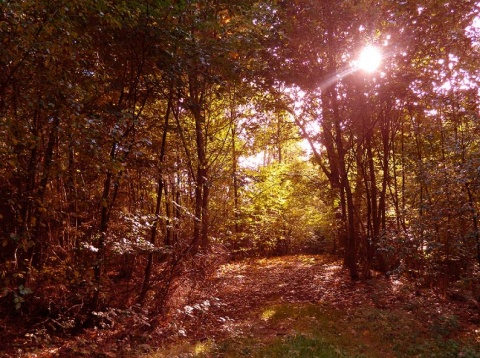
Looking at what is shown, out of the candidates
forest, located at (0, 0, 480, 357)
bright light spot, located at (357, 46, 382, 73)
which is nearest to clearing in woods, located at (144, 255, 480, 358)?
forest, located at (0, 0, 480, 357)

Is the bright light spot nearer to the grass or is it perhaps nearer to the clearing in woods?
the clearing in woods

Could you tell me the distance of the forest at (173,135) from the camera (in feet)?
16.2

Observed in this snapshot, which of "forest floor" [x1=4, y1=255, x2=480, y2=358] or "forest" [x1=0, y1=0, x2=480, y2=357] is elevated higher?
"forest" [x1=0, y1=0, x2=480, y2=357]

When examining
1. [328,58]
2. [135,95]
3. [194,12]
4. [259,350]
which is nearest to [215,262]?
[259,350]

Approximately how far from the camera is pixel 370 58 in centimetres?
1091

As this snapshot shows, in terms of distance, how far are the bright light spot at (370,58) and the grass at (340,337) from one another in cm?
710

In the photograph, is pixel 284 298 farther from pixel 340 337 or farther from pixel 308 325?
pixel 340 337

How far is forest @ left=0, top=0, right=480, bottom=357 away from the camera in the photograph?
4.93 meters

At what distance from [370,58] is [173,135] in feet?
22.2

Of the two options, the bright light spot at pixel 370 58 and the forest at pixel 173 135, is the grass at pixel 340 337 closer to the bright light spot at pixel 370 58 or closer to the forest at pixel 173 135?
the forest at pixel 173 135

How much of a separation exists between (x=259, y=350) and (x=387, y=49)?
9.00 m

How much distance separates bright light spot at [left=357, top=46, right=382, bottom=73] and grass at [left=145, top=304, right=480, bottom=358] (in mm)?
7102

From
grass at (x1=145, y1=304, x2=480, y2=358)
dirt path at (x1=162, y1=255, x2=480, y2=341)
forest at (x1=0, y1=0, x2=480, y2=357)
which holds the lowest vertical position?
grass at (x1=145, y1=304, x2=480, y2=358)

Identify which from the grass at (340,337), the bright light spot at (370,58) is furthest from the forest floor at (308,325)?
the bright light spot at (370,58)
